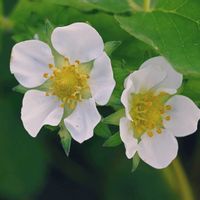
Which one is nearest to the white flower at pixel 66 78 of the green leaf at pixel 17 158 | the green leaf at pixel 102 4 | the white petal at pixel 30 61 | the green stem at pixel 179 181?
the white petal at pixel 30 61

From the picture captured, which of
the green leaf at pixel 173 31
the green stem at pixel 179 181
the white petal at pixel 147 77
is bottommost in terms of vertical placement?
the green stem at pixel 179 181

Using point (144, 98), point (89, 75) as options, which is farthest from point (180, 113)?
point (89, 75)

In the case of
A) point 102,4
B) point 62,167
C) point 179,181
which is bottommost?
point 62,167

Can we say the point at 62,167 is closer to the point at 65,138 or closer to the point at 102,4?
the point at 102,4

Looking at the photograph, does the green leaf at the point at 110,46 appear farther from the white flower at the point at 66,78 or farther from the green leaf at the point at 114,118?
the green leaf at the point at 114,118

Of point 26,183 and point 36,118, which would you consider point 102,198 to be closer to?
point 26,183

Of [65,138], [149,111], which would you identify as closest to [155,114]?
[149,111]
